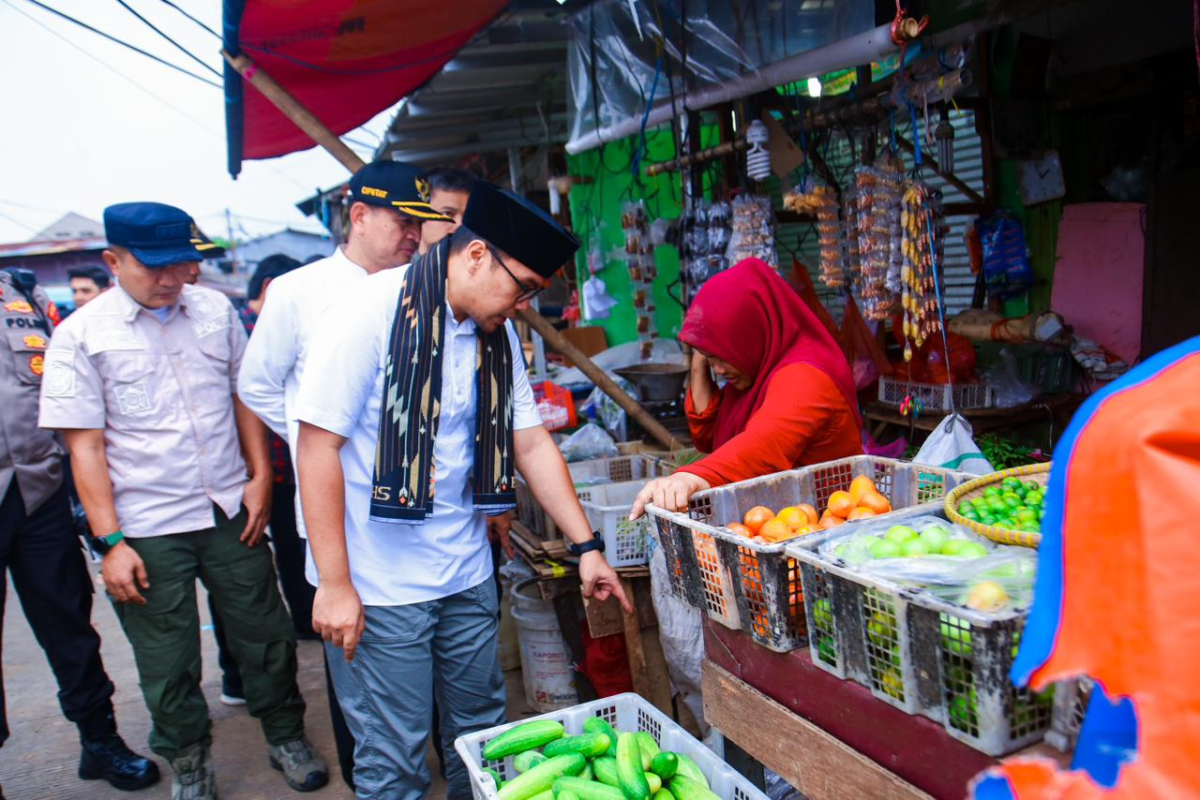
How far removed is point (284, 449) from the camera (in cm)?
458

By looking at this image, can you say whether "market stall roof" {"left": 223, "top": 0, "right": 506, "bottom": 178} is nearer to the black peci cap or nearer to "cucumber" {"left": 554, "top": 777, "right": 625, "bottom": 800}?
the black peci cap

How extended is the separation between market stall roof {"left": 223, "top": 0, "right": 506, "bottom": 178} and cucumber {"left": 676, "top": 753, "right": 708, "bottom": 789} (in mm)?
3383

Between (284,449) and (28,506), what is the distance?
1300 millimetres

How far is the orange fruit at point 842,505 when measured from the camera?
217cm

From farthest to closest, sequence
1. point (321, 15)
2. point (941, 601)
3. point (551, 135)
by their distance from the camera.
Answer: point (551, 135) < point (321, 15) < point (941, 601)

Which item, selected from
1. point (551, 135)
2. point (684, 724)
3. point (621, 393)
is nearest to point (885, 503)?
point (684, 724)

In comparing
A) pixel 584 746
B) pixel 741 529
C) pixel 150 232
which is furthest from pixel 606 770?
pixel 150 232

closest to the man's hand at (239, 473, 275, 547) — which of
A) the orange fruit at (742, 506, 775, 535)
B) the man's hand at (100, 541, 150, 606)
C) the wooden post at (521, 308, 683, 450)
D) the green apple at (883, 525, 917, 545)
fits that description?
the man's hand at (100, 541, 150, 606)

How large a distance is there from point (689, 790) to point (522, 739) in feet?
1.64

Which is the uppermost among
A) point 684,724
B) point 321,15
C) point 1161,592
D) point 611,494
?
point 321,15

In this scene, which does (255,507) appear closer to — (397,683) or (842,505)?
(397,683)

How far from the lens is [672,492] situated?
228cm

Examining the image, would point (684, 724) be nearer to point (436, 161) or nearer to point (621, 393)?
point (621, 393)

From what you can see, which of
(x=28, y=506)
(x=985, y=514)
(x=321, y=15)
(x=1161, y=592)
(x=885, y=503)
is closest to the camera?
(x=1161, y=592)
